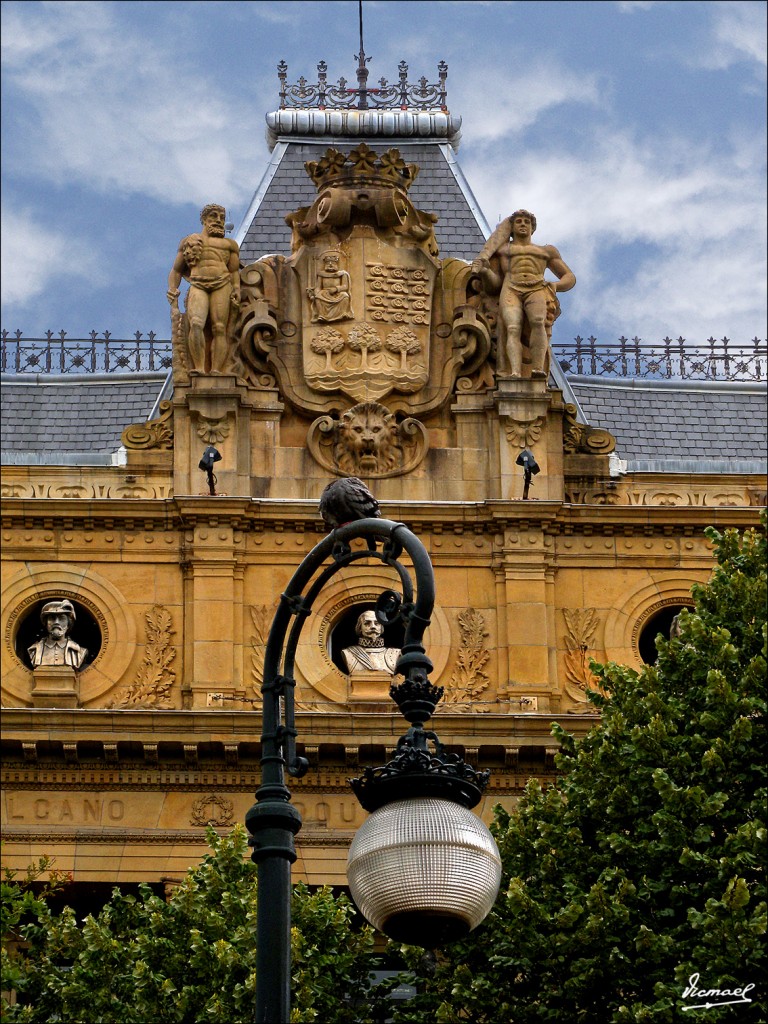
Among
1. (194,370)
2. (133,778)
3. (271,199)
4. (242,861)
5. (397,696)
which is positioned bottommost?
(397,696)

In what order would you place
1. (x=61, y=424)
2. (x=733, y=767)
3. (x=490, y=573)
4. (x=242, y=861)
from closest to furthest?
(x=733, y=767) → (x=242, y=861) → (x=490, y=573) → (x=61, y=424)

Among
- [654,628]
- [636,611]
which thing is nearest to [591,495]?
[636,611]

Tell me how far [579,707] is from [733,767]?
1070 centimetres

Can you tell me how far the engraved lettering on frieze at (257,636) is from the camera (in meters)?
46.0

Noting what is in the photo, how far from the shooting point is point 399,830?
19.9 metres

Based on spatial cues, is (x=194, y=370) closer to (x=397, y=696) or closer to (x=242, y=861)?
(x=242, y=861)

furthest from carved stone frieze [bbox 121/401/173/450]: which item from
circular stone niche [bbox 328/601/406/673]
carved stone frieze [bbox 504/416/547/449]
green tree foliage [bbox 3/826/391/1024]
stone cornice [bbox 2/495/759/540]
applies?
green tree foliage [bbox 3/826/391/1024]

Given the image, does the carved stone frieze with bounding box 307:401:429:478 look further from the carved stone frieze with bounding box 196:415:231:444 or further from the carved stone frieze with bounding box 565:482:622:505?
the carved stone frieze with bounding box 565:482:622:505

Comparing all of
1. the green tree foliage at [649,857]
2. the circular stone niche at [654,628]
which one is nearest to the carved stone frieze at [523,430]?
the circular stone niche at [654,628]

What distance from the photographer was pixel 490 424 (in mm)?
48062

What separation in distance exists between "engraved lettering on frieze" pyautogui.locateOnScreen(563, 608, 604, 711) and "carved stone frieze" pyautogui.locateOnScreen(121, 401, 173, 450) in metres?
7.76

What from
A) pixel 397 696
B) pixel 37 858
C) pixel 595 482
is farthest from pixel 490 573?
pixel 397 696

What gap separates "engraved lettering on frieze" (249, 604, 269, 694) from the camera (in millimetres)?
46031

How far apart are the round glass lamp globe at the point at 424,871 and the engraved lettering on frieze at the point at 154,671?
2559 cm
